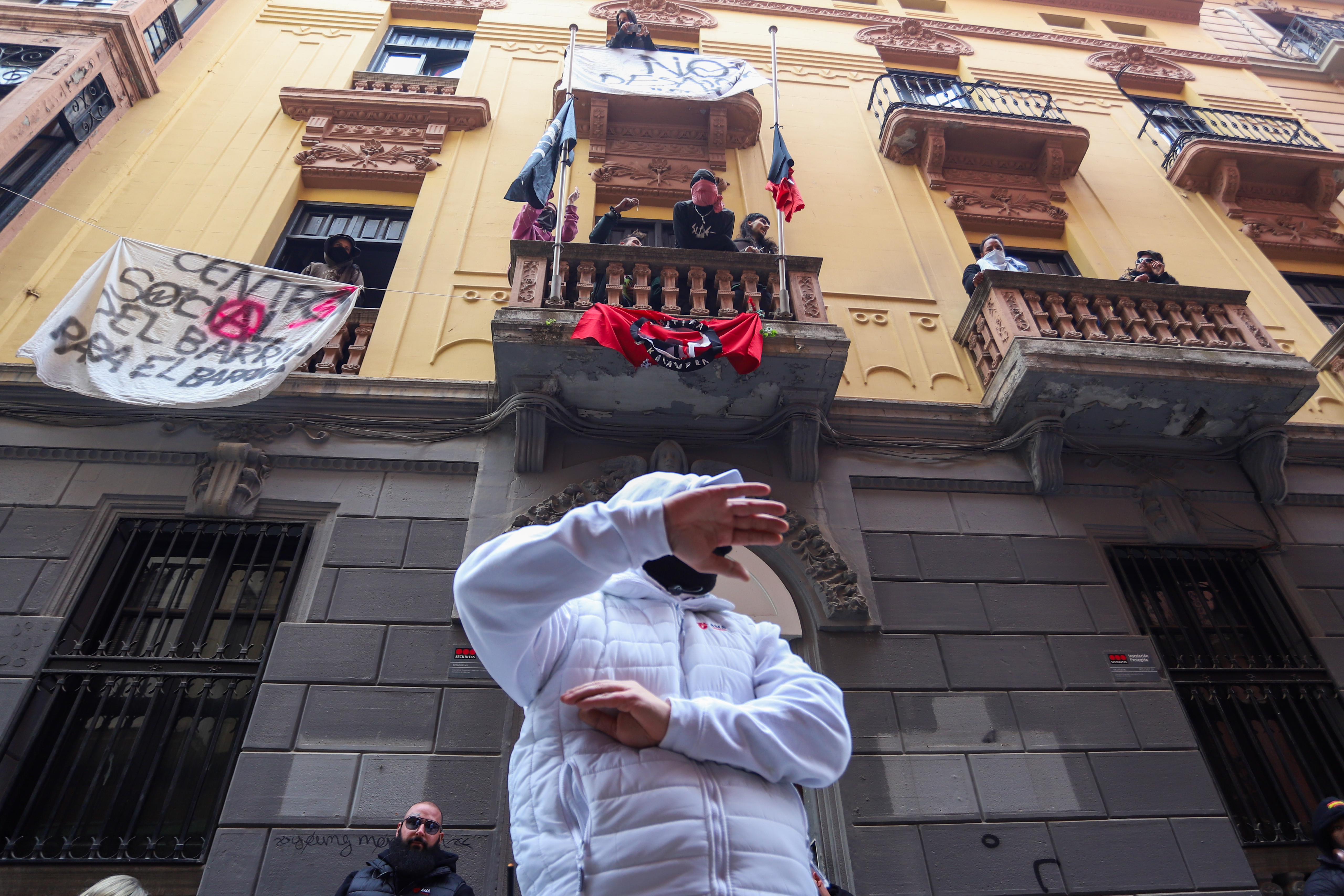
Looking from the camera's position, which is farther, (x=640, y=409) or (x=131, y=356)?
(x=640, y=409)

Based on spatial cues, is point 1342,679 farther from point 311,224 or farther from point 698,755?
point 311,224

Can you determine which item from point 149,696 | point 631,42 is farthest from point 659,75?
point 149,696

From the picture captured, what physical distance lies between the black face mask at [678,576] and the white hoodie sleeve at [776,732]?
33cm

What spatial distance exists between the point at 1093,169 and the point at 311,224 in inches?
431

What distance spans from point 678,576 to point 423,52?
1279 cm

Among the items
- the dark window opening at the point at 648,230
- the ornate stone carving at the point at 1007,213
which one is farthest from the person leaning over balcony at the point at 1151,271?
the dark window opening at the point at 648,230

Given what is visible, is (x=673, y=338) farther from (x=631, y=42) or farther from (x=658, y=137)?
(x=631, y=42)

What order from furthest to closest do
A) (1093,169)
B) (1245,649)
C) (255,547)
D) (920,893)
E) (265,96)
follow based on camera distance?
1. (1093,169)
2. (265,96)
3. (1245,649)
4. (255,547)
5. (920,893)

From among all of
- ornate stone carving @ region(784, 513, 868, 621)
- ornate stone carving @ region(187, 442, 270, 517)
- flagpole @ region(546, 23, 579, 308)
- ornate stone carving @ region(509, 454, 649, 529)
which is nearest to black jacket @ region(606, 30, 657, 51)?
flagpole @ region(546, 23, 579, 308)

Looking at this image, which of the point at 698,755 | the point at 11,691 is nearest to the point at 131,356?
the point at 11,691

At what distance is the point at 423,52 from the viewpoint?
40.0ft

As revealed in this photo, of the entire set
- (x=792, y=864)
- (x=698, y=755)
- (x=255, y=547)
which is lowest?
Answer: (x=792, y=864)

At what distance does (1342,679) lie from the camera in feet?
20.1

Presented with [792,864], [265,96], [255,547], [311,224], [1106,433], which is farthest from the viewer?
[265,96]
